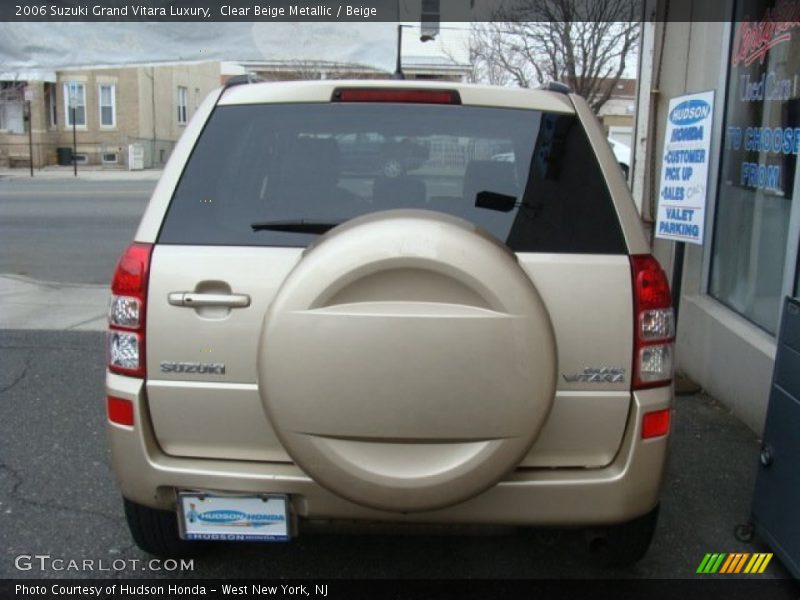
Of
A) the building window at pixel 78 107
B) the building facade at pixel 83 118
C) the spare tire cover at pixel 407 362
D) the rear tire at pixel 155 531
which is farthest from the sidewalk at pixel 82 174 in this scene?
the spare tire cover at pixel 407 362

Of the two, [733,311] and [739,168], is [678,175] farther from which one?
[733,311]

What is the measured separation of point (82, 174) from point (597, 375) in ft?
116

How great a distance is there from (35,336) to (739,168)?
5829 millimetres

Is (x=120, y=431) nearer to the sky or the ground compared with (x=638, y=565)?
nearer to the sky

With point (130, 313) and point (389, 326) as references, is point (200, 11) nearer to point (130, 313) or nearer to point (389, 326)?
point (130, 313)

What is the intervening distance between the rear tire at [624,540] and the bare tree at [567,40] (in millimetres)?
10439

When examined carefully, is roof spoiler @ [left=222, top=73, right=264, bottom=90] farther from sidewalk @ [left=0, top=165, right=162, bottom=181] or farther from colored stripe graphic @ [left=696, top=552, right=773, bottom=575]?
sidewalk @ [left=0, top=165, right=162, bottom=181]

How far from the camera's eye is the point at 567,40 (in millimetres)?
13273

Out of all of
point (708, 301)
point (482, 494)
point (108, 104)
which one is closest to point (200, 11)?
point (482, 494)

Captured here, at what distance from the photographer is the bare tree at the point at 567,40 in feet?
42.4

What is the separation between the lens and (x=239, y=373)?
2.59m

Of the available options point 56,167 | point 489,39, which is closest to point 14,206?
point 489,39

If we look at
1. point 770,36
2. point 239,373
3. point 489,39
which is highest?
point 489,39

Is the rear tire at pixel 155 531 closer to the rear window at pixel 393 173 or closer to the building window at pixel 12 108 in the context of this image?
the rear window at pixel 393 173
